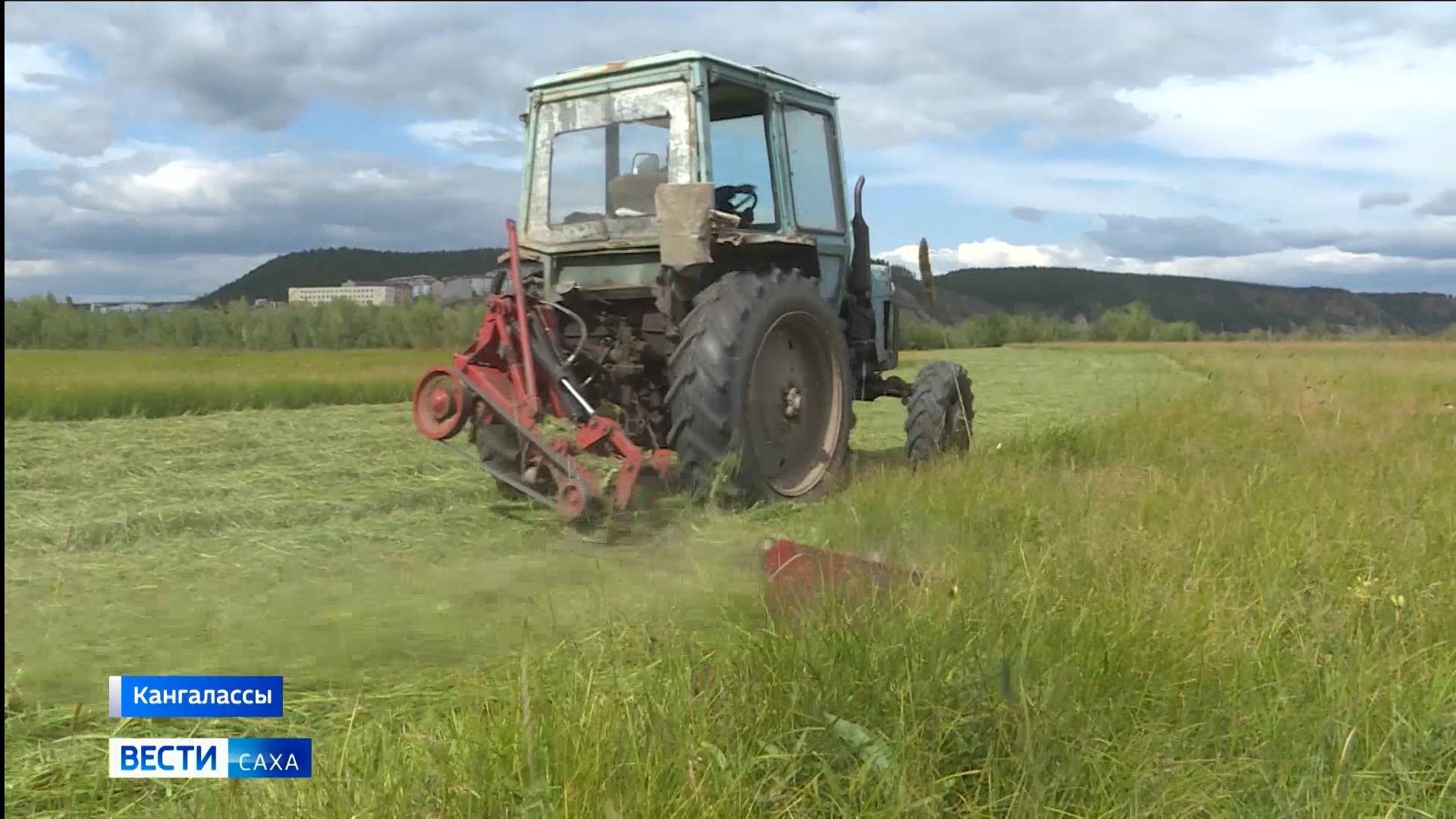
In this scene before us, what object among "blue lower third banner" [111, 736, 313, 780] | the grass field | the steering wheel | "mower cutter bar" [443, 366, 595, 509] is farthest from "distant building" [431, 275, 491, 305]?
"blue lower third banner" [111, 736, 313, 780]

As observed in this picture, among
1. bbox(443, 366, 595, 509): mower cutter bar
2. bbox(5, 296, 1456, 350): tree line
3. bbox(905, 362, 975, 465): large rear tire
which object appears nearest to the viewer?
bbox(443, 366, 595, 509): mower cutter bar

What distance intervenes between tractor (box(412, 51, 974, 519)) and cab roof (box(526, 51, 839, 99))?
1 centimetres

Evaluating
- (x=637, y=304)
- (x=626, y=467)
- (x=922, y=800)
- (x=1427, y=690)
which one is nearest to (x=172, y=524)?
(x=626, y=467)

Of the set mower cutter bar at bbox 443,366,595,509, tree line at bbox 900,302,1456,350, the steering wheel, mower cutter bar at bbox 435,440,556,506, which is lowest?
mower cutter bar at bbox 435,440,556,506

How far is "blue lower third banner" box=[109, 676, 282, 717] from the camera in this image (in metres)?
2.18

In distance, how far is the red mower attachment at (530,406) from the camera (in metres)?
4.35

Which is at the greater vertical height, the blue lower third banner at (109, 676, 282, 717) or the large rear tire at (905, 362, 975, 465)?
the large rear tire at (905, 362, 975, 465)

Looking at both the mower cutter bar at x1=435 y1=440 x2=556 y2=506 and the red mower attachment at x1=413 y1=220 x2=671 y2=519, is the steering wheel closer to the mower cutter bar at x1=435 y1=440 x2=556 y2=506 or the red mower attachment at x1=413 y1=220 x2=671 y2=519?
the red mower attachment at x1=413 y1=220 x2=671 y2=519

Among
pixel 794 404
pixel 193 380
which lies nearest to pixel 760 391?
pixel 794 404

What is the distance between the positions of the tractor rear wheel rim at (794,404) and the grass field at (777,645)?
1.05ft

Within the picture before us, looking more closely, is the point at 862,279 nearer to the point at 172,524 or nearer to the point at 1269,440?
the point at 1269,440

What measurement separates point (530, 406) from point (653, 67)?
190cm

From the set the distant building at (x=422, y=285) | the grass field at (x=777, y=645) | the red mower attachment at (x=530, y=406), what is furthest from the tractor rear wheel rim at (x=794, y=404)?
the distant building at (x=422, y=285)

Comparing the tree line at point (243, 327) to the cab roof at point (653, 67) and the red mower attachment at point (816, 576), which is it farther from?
the red mower attachment at point (816, 576)
